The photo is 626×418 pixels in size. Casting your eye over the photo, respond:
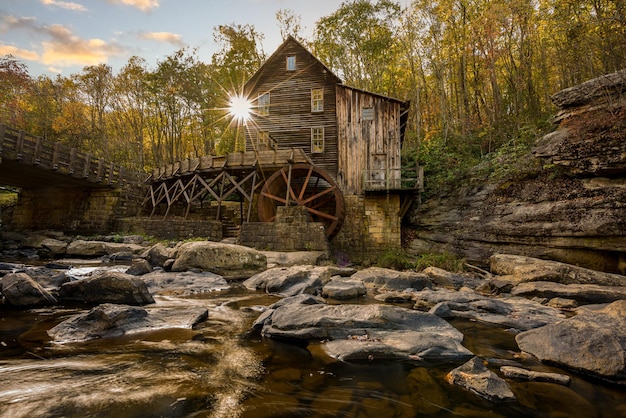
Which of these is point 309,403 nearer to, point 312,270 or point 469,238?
point 312,270

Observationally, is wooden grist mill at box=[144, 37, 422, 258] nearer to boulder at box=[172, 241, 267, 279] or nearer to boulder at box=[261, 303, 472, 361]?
boulder at box=[172, 241, 267, 279]

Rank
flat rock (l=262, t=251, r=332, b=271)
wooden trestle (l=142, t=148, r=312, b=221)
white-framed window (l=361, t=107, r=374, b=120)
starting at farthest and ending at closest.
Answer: white-framed window (l=361, t=107, r=374, b=120) → wooden trestle (l=142, t=148, r=312, b=221) → flat rock (l=262, t=251, r=332, b=271)

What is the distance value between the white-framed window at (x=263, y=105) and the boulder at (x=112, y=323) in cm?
1494

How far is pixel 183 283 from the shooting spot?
6.25 metres

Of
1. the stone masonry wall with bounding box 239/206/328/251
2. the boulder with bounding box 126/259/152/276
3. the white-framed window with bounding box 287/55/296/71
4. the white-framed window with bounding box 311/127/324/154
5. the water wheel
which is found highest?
the white-framed window with bounding box 287/55/296/71

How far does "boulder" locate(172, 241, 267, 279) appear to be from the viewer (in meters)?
7.45

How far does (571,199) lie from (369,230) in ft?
24.0

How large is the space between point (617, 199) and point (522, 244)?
2.58m

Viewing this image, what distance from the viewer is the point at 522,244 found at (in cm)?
953

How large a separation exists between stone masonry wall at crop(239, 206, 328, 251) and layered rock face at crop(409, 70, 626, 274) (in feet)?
17.8

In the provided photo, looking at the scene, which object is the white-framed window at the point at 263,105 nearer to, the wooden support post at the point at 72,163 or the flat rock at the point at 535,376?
Answer: the wooden support post at the point at 72,163

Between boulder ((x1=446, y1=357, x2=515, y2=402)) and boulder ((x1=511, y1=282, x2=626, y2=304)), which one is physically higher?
boulder ((x1=446, y1=357, x2=515, y2=402))

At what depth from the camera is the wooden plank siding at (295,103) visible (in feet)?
52.5

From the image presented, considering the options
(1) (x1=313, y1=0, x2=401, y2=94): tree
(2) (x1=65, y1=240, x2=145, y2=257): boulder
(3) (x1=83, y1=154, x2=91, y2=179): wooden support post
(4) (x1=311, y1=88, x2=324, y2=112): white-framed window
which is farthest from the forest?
(2) (x1=65, y1=240, x2=145, y2=257): boulder
